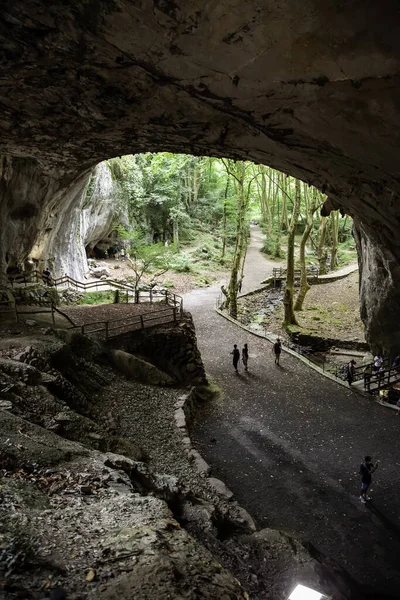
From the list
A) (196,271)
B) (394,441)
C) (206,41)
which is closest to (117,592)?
(206,41)

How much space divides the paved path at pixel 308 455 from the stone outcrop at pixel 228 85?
5445mm

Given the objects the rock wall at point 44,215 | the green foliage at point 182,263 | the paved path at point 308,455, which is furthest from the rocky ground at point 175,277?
the paved path at point 308,455

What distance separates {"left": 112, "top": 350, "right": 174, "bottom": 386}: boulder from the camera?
1326cm

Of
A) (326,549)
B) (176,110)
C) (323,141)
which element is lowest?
(326,549)

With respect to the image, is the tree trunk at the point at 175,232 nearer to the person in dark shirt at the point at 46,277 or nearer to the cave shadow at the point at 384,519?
the person in dark shirt at the point at 46,277

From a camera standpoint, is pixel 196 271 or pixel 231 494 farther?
pixel 196 271

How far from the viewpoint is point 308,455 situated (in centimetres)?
1087

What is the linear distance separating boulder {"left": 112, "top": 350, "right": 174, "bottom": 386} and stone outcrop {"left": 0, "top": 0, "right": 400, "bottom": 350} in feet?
23.7

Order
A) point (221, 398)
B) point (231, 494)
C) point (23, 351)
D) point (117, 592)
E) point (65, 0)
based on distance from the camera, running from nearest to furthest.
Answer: point (117, 592)
point (65, 0)
point (231, 494)
point (23, 351)
point (221, 398)

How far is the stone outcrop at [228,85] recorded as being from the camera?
17.4 ft

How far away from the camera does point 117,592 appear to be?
4.20 m

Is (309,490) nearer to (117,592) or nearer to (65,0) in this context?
(117,592)

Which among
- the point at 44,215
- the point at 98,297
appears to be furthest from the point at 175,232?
the point at 44,215

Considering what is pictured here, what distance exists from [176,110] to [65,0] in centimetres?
339
